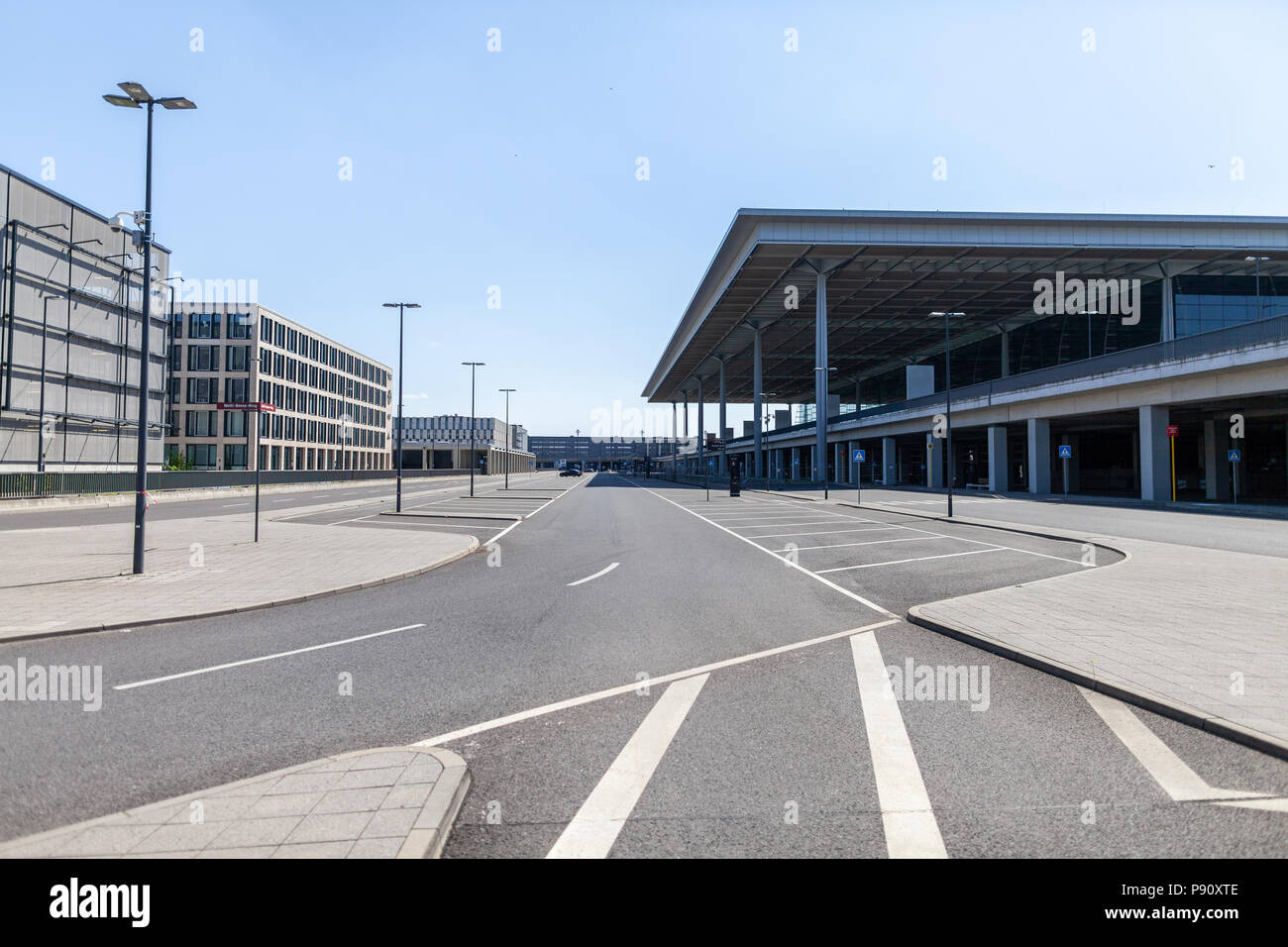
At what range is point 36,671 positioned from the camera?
6.45 m

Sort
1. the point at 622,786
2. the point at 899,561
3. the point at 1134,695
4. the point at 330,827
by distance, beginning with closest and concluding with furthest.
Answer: the point at 330,827
the point at 622,786
the point at 1134,695
the point at 899,561

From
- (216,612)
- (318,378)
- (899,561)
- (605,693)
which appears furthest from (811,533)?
(318,378)

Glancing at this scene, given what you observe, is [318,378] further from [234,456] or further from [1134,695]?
[1134,695]

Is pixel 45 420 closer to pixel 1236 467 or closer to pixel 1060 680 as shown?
pixel 1060 680

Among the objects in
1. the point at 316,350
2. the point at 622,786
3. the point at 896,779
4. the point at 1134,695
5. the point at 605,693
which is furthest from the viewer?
the point at 316,350

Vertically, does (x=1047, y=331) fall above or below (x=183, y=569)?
above

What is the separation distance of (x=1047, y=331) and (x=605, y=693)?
221ft

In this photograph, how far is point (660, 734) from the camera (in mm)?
4816

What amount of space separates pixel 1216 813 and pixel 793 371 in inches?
3693

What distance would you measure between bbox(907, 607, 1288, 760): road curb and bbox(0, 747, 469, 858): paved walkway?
502cm

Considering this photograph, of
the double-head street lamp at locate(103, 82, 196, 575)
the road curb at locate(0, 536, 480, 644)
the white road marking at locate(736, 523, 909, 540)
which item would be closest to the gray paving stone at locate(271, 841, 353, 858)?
the road curb at locate(0, 536, 480, 644)

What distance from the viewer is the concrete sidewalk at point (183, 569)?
29.5ft

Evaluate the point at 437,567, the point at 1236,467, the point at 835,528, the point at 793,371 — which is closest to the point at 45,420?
the point at 437,567

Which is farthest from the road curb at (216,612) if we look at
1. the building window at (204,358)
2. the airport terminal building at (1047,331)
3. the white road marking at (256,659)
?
the building window at (204,358)
